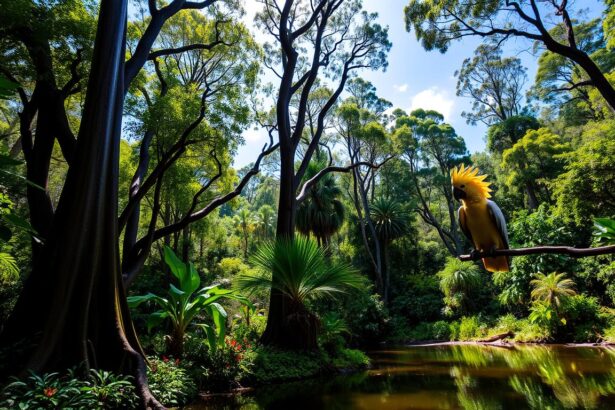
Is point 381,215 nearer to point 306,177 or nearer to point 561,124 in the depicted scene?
point 306,177

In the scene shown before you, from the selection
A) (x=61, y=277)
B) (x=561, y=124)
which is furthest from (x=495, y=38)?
(x=561, y=124)

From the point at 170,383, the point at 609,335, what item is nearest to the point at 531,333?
the point at 609,335

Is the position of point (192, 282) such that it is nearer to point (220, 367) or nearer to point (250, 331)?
point (220, 367)

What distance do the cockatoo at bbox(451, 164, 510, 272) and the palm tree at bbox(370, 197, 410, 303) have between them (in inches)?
683

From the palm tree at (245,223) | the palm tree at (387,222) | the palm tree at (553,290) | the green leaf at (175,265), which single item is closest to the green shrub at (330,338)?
the green leaf at (175,265)

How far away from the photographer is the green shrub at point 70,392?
108 inches

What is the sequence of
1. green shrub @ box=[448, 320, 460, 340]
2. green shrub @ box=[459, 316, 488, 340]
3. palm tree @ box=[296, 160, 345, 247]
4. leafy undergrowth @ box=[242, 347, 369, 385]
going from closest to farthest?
leafy undergrowth @ box=[242, 347, 369, 385], green shrub @ box=[459, 316, 488, 340], green shrub @ box=[448, 320, 460, 340], palm tree @ box=[296, 160, 345, 247]

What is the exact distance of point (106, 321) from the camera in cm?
378

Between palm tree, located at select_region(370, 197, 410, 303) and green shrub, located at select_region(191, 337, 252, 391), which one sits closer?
green shrub, located at select_region(191, 337, 252, 391)

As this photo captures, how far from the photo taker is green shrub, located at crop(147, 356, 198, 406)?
13.9 ft

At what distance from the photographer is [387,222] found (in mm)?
19953

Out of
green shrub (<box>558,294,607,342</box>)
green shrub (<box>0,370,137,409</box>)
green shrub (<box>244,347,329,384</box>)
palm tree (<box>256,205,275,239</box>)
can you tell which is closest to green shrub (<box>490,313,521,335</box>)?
green shrub (<box>558,294,607,342</box>)

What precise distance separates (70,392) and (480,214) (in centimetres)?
380

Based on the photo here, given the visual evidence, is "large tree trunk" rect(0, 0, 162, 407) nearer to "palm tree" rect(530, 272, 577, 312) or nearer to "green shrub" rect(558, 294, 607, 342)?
"palm tree" rect(530, 272, 577, 312)
